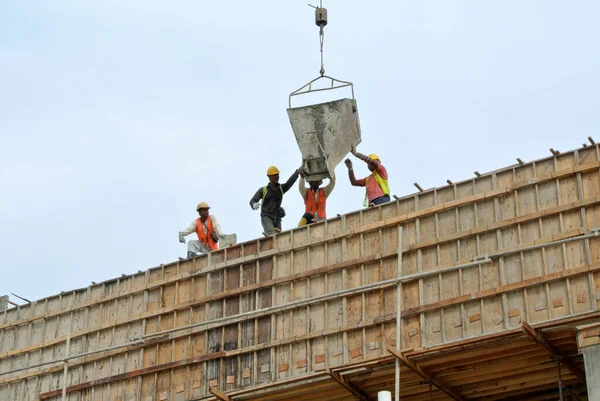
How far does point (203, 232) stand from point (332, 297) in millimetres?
5267

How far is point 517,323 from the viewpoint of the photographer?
73.0ft

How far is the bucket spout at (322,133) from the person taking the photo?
2712cm

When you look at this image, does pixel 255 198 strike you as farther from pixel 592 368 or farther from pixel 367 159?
pixel 592 368

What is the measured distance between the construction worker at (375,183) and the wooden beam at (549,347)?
541 centimetres

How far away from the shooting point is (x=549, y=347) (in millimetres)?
22203

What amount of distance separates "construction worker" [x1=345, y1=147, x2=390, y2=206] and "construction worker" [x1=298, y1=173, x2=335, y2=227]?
907 millimetres

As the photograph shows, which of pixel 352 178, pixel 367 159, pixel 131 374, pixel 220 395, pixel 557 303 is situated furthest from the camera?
pixel 352 178

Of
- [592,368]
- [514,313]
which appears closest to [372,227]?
[514,313]

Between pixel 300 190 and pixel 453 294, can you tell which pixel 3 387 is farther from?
pixel 453 294

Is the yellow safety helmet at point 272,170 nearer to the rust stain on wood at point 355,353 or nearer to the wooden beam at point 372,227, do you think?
the wooden beam at point 372,227

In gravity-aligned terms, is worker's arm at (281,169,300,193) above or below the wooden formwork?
above

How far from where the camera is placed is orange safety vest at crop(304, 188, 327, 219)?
27.9 meters

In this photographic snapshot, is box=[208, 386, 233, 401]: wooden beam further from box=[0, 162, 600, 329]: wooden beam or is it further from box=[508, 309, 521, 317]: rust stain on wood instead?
box=[508, 309, 521, 317]: rust stain on wood

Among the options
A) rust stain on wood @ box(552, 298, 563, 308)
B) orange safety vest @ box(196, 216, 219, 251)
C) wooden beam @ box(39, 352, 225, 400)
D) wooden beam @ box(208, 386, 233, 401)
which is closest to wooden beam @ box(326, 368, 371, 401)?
wooden beam @ box(208, 386, 233, 401)
